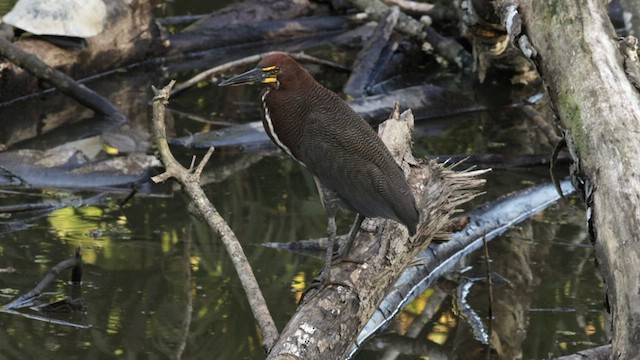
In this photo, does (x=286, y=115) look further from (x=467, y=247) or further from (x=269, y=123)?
(x=467, y=247)

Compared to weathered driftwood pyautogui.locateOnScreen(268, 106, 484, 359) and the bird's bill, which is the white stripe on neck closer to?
the bird's bill

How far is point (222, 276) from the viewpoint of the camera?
5.70 metres

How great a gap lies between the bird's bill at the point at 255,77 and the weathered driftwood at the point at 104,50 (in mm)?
→ 4582

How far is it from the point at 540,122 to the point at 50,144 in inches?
134

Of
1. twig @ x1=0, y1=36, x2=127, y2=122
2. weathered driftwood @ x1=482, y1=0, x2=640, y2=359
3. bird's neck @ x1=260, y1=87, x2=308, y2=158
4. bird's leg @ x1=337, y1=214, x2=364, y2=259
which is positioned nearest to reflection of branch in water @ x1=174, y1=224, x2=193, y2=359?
bird's leg @ x1=337, y1=214, x2=364, y2=259

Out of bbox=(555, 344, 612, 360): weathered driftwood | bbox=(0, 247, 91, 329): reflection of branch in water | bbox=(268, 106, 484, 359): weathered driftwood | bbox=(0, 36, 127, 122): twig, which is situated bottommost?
bbox=(0, 36, 127, 122): twig

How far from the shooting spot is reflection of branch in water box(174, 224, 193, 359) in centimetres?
496

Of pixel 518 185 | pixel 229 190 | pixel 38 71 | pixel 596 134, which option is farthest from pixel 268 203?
pixel 596 134

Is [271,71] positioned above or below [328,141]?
above

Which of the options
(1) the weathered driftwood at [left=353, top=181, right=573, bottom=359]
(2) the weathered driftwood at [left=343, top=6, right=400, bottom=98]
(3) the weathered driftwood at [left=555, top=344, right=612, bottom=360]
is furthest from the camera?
(2) the weathered driftwood at [left=343, top=6, right=400, bottom=98]

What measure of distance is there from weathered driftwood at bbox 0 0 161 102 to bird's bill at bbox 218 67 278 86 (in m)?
4.58

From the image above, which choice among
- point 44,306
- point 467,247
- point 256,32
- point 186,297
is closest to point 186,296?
point 186,297

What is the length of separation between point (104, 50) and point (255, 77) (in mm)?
5506

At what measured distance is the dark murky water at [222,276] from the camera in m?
4.99
